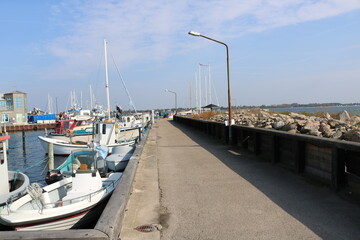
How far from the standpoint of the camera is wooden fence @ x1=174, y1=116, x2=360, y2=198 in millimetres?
6624

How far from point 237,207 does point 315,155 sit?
3100mm

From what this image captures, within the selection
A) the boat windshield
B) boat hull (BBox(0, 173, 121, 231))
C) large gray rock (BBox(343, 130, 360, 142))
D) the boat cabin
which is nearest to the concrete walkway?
boat hull (BBox(0, 173, 121, 231))

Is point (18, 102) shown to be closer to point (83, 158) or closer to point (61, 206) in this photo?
point (83, 158)

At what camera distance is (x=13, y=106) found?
8625cm

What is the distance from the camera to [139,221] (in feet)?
18.6

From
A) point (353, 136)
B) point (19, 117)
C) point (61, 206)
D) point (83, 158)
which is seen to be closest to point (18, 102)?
point (19, 117)

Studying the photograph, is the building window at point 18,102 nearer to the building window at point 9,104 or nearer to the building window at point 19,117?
the building window at point 9,104

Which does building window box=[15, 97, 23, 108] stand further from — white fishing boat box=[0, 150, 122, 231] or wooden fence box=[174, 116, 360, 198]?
wooden fence box=[174, 116, 360, 198]

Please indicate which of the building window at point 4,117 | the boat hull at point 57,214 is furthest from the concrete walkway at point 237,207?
the building window at point 4,117

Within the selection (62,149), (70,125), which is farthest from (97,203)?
(70,125)

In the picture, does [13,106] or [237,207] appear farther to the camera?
[13,106]

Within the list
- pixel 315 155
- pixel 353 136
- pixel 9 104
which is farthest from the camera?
pixel 9 104

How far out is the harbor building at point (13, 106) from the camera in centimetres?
8456

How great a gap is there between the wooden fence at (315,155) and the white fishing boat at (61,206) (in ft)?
17.1
